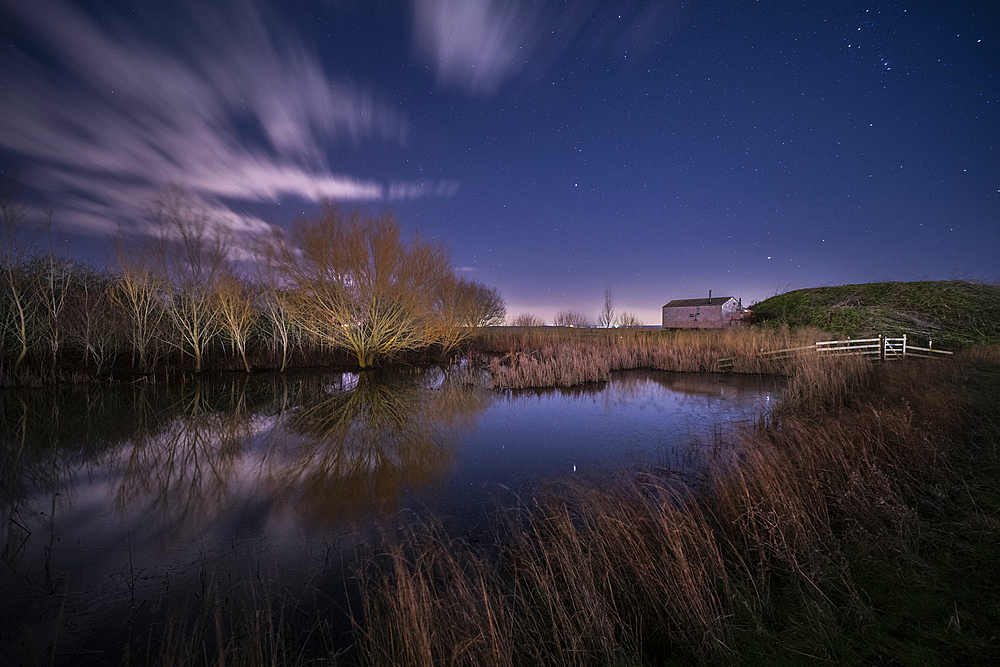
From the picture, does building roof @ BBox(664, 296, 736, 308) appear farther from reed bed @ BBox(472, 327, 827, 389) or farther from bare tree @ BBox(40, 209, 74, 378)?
bare tree @ BBox(40, 209, 74, 378)

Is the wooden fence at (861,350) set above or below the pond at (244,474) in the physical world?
above

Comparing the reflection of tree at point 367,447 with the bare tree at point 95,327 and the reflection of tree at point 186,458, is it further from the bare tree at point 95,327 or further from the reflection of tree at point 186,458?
the bare tree at point 95,327

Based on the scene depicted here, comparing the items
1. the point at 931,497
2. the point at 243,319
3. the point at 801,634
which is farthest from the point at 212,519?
the point at 243,319

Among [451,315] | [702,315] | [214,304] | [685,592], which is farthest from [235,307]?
[702,315]

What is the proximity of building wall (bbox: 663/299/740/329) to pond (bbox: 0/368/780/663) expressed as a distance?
121 feet

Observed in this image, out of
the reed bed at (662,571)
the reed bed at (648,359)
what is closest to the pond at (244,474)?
the reed bed at (662,571)

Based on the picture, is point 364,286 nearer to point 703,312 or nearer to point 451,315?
point 451,315

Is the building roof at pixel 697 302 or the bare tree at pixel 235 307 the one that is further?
the building roof at pixel 697 302

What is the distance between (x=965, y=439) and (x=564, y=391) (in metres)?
9.38

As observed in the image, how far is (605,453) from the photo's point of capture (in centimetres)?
704

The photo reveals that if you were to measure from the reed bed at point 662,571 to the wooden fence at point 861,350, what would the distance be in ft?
42.5

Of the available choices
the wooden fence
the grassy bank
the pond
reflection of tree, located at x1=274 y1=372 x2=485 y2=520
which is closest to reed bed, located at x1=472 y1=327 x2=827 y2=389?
the wooden fence

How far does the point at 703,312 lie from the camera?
154ft

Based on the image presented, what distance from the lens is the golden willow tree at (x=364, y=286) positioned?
16.9 meters
